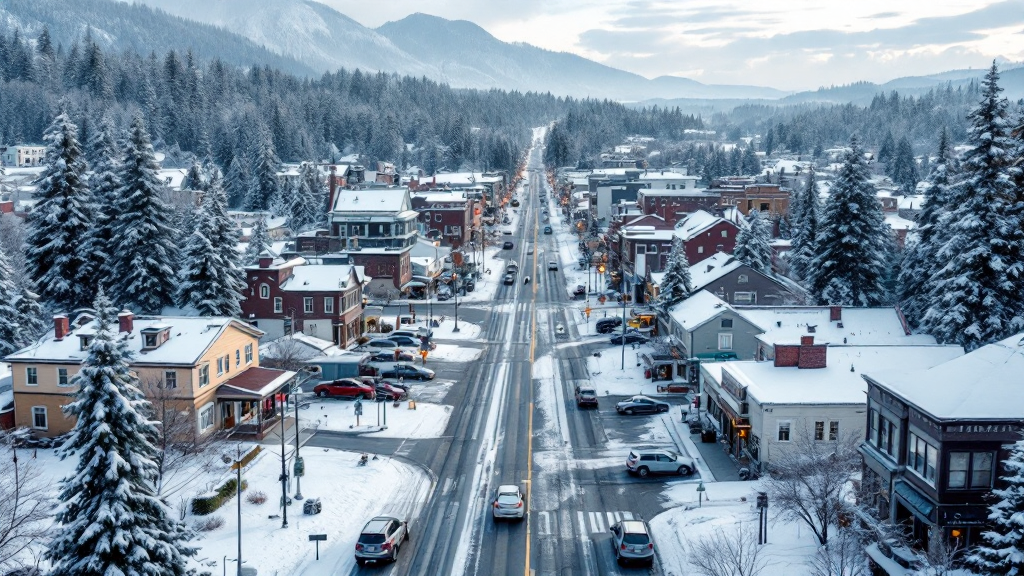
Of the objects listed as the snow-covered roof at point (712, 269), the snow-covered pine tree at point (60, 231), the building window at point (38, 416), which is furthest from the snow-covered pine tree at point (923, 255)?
the snow-covered pine tree at point (60, 231)

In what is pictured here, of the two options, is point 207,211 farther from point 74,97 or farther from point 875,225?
point 74,97

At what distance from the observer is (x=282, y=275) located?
69875mm

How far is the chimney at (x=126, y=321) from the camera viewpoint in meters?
47.4

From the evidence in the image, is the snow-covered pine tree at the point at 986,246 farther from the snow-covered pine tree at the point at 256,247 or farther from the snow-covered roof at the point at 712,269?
the snow-covered pine tree at the point at 256,247

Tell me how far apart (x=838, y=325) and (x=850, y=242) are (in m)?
11.8

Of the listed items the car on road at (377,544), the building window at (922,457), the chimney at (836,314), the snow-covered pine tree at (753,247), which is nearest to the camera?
the building window at (922,457)

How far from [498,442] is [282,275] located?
3067 cm

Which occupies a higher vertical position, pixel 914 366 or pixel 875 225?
pixel 875 225

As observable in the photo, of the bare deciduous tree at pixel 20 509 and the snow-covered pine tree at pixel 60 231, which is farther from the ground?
the snow-covered pine tree at pixel 60 231

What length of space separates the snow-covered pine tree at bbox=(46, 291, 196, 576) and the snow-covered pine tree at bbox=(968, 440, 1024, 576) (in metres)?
20.7

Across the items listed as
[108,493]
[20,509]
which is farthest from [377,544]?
[20,509]

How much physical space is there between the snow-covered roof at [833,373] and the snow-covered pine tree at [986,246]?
15.0ft

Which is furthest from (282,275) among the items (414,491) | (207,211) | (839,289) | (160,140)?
(160,140)

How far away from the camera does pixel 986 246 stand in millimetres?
47219
